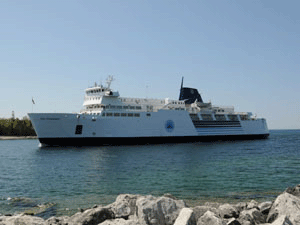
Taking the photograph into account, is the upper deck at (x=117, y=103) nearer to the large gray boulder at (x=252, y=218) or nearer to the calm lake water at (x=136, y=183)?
the calm lake water at (x=136, y=183)

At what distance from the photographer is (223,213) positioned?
675 centimetres

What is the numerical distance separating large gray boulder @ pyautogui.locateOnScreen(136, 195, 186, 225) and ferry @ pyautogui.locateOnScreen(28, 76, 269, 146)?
115 ft

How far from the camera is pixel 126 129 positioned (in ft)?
141

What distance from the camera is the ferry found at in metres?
39.4

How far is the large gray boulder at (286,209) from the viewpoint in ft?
18.9

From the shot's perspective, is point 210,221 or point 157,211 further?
point 157,211

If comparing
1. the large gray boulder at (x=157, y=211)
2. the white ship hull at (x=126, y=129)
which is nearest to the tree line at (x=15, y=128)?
the white ship hull at (x=126, y=129)

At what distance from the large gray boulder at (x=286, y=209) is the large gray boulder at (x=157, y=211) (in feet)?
6.31

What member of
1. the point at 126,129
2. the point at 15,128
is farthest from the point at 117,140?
the point at 15,128

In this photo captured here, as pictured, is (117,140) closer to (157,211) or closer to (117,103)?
(117,103)

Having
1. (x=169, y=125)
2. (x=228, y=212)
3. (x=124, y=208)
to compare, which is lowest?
(x=228, y=212)

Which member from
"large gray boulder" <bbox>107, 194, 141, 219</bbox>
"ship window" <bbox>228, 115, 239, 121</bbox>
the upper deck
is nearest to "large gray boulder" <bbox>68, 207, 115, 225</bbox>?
"large gray boulder" <bbox>107, 194, 141, 219</bbox>

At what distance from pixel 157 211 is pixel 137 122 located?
38222 mm

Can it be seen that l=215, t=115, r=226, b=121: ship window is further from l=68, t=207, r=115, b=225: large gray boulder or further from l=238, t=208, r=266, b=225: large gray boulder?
l=68, t=207, r=115, b=225: large gray boulder
